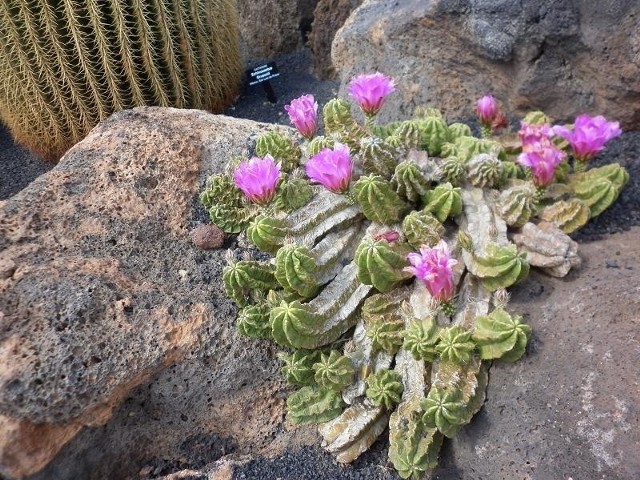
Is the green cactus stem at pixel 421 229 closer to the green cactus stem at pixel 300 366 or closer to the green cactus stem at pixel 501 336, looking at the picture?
the green cactus stem at pixel 501 336

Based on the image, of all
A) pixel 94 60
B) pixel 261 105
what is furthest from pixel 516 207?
pixel 261 105

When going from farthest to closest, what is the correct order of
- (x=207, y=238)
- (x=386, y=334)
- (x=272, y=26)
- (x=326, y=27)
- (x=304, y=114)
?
(x=272, y=26), (x=326, y=27), (x=304, y=114), (x=207, y=238), (x=386, y=334)

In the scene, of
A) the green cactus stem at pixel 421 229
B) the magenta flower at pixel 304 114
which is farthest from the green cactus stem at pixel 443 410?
the magenta flower at pixel 304 114

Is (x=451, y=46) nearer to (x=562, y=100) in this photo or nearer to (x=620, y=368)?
(x=562, y=100)

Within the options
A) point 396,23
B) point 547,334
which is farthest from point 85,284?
point 396,23

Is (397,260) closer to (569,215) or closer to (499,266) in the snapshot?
(499,266)

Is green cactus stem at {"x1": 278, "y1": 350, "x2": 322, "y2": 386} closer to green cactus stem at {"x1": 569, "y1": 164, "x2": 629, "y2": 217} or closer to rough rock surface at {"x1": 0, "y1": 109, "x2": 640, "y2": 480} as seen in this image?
rough rock surface at {"x1": 0, "y1": 109, "x2": 640, "y2": 480}
